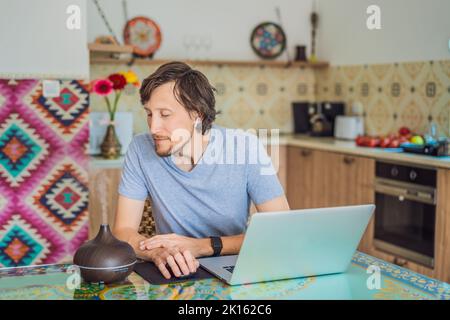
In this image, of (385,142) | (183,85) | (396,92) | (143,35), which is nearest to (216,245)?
(183,85)

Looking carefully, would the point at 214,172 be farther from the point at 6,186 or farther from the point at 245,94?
the point at 245,94

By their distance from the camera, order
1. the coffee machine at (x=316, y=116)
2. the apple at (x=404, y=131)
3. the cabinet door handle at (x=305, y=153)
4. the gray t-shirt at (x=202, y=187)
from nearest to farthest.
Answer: the gray t-shirt at (x=202, y=187)
the apple at (x=404, y=131)
the cabinet door handle at (x=305, y=153)
the coffee machine at (x=316, y=116)

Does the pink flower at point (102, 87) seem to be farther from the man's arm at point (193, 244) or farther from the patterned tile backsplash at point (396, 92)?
the man's arm at point (193, 244)

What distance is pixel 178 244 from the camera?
1864mm

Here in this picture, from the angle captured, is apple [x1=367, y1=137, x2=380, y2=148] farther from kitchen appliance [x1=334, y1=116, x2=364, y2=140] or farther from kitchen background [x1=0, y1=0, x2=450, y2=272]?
kitchen appliance [x1=334, y1=116, x2=364, y2=140]

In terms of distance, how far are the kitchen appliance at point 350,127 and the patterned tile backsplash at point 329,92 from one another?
0.08 meters

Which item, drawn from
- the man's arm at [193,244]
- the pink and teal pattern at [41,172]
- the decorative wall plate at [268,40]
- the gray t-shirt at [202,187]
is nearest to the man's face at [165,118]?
the gray t-shirt at [202,187]

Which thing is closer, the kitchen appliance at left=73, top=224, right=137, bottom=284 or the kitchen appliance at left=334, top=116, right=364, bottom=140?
the kitchen appliance at left=73, top=224, right=137, bottom=284

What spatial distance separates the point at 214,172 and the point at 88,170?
1776 mm

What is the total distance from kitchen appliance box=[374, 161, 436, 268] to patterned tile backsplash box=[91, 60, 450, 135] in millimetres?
589

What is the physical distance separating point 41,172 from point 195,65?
1660 mm

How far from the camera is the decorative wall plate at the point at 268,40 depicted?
5.11m

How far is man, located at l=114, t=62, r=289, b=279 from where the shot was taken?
84.1 inches

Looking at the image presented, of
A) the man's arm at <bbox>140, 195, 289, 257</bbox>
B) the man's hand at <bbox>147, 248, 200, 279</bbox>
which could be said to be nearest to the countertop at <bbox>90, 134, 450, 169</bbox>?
the man's arm at <bbox>140, 195, 289, 257</bbox>
